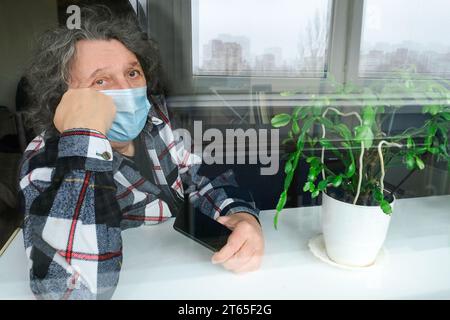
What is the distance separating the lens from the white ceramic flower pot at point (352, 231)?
67 centimetres

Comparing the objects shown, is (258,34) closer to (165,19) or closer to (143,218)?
(165,19)

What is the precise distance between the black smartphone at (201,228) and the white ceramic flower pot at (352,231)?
8.2 inches

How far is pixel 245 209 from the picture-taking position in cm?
83

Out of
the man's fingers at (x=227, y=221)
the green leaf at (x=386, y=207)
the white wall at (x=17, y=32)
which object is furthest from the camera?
the man's fingers at (x=227, y=221)

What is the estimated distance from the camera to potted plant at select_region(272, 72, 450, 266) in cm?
68

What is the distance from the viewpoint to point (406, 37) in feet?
2.76

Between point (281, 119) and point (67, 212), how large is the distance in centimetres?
44

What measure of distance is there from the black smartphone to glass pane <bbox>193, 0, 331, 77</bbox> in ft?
1.05

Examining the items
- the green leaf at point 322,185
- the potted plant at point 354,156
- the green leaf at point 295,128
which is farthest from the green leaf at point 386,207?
the green leaf at point 295,128

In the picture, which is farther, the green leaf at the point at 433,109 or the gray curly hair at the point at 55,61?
the green leaf at the point at 433,109

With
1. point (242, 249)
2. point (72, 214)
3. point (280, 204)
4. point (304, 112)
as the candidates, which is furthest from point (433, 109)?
point (72, 214)

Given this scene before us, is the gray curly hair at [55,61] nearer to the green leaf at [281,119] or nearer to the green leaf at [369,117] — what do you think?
the green leaf at [281,119]

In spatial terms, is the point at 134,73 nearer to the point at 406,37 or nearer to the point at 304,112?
the point at 304,112

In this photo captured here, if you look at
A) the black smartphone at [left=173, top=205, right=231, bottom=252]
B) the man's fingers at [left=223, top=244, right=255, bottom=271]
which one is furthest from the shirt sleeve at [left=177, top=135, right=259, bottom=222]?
the man's fingers at [left=223, top=244, right=255, bottom=271]
